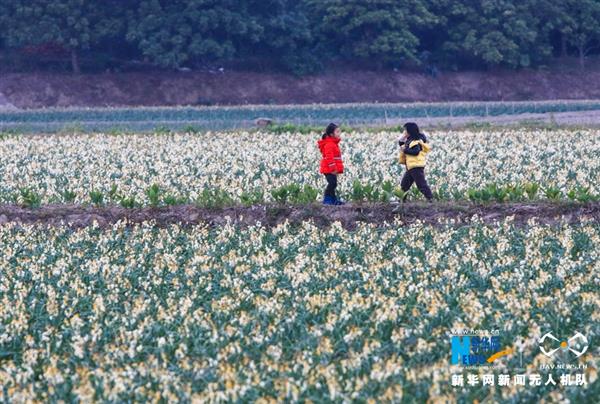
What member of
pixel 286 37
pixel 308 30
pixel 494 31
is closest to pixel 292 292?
pixel 286 37

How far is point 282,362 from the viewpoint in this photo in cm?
1020

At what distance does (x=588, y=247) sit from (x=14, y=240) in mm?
7234

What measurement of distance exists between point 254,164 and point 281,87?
3842 cm

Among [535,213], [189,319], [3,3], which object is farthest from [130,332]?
[3,3]

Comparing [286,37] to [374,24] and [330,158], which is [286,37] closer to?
[374,24]

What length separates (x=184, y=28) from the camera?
5966 centimetres

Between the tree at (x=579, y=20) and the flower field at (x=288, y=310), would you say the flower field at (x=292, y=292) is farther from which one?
the tree at (x=579, y=20)

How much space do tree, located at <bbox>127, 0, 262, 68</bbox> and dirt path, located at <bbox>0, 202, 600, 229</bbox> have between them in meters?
41.0

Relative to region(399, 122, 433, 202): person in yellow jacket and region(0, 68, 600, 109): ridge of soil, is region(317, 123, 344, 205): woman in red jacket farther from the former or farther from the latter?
region(0, 68, 600, 109): ridge of soil

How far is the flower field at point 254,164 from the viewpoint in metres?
20.9

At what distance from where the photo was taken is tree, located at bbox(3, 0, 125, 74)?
58.2m

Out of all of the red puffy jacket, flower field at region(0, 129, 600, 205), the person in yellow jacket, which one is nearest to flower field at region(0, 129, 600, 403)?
flower field at region(0, 129, 600, 205)

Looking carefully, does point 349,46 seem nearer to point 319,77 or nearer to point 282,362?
point 319,77

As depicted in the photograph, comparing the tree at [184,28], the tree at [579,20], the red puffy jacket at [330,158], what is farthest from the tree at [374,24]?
the red puffy jacket at [330,158]
